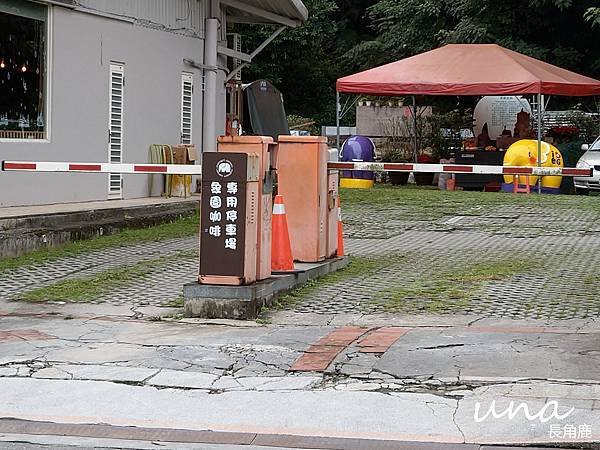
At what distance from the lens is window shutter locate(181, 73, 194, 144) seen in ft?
67.5

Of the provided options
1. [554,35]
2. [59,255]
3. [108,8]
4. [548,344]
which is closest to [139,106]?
[108,8]

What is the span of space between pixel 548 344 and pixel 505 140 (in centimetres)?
2037

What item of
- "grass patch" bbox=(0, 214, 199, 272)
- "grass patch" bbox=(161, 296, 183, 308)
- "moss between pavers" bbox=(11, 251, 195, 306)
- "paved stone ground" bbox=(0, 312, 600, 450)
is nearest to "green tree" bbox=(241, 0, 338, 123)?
"grass patch" bbox=(0, 214, 199, 272)

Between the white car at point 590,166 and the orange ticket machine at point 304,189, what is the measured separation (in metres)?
13.9

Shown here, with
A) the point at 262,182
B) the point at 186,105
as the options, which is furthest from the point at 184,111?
the point at 262,182

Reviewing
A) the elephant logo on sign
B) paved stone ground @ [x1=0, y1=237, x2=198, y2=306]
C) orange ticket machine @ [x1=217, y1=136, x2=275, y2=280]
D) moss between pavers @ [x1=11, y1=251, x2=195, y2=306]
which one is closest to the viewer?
the elephant logo on sign

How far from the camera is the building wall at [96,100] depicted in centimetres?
1603

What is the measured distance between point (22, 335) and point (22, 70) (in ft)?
24.6

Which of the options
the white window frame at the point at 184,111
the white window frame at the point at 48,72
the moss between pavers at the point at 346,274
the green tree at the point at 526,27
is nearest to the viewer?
the moss between pavers at the point at 346,274

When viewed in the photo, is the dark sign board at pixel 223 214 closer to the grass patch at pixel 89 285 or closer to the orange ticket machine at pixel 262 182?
the orange ticket machine at pixel 262 182

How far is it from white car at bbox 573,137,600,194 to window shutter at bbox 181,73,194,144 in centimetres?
913

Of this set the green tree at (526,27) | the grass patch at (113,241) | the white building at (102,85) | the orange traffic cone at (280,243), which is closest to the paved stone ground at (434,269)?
the grass patch at (113,241)

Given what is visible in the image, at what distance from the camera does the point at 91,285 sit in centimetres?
1146

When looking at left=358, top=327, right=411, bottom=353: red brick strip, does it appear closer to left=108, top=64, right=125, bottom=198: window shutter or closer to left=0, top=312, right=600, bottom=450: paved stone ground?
left=0, top=312, right=600, bottom=450: paved stone ground
